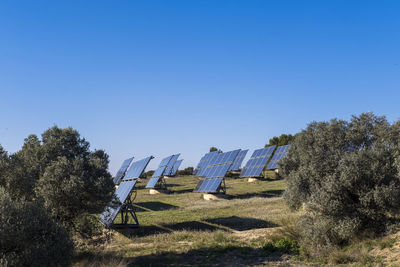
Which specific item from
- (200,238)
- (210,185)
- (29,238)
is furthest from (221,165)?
(29,238)

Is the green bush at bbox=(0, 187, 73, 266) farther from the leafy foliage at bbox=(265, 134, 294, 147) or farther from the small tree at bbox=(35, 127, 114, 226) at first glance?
the leafy foliage at bbox=(265, 134, 294, 147)

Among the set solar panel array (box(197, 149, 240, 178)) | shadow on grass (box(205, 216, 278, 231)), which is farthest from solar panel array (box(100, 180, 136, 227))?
solar panel array (box(197, 149, 240, 178))

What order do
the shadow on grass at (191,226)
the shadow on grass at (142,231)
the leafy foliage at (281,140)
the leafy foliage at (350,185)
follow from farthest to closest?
1. the leafy foliage at (281,140)
2. the shadow on grass at (191,226)
3. the shadow on grass at (142,231)
4. the leafy foliage at (350,185)

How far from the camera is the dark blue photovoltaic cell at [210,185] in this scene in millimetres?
40369

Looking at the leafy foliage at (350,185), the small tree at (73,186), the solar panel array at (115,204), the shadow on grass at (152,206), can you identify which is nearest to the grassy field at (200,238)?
the solar panel array at (115,204)

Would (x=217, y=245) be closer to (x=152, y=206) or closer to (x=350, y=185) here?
(x=350, y=185)

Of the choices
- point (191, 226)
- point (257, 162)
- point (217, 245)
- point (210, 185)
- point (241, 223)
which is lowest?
point (191, 226)

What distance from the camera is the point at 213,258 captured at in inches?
634

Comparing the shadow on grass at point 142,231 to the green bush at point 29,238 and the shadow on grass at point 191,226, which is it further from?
the green bush at point 29,238

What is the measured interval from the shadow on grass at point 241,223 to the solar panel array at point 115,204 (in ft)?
23.4

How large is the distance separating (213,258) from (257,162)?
3924cm

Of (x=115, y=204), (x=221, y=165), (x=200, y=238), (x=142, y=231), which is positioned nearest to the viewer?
(x=200, y=238)

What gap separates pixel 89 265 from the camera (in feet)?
45.6

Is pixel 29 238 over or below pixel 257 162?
below
